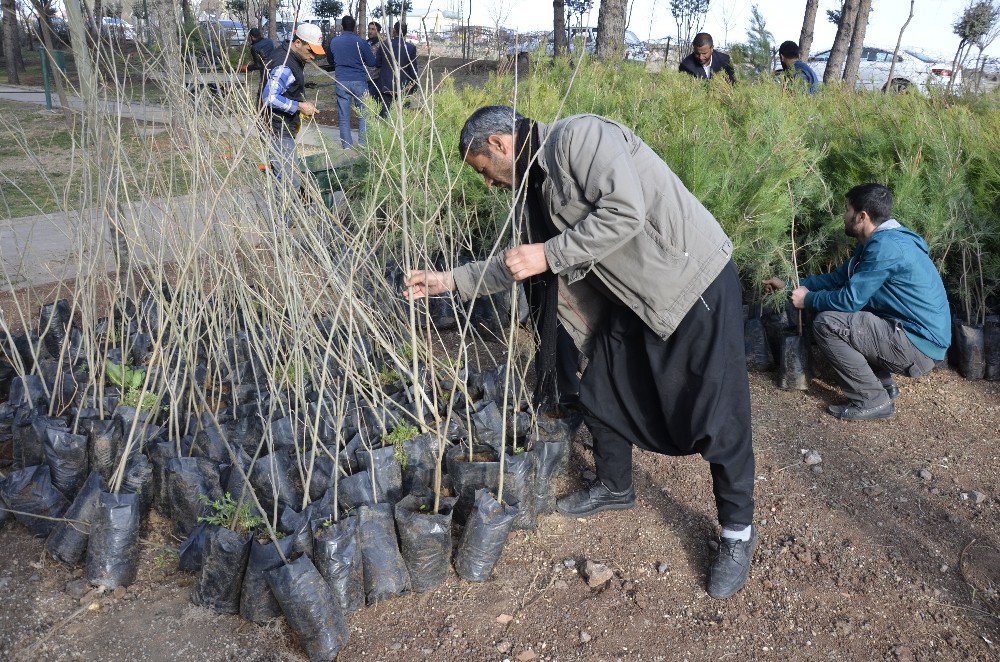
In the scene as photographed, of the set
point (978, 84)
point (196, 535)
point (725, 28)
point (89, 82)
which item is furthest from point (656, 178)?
point (725, 28)

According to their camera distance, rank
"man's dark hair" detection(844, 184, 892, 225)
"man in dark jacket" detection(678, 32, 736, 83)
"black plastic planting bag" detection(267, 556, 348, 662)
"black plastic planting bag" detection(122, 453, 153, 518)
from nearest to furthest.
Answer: "black plastic planting bag" detection(267, 556, 348, 662) < "black plastic planting bag" detection(122, 453, 153, 518) < "man's dark hair" detection(844, 184, 892, 225) < "man in dark jacket" detection(678, 32, 736, 83)

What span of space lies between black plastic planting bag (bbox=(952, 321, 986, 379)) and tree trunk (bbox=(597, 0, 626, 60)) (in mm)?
4711

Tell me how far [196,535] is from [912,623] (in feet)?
6.03

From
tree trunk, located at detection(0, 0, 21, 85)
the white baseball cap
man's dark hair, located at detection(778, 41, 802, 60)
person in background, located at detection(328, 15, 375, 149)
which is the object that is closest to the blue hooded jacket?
the white baseball cap

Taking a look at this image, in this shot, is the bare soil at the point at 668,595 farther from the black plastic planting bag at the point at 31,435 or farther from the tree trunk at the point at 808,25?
the tree trunk at the point at 808,25

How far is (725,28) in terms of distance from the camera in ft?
22.8

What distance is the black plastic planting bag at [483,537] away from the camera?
1957mm

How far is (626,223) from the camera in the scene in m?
1.71

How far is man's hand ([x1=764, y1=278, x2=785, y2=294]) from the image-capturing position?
10.5ft

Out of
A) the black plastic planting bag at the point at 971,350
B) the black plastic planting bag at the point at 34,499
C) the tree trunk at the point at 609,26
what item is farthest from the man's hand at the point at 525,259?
the tree trunk at the point at 609,26

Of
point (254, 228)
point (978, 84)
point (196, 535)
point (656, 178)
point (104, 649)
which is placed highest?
point (978, 84)

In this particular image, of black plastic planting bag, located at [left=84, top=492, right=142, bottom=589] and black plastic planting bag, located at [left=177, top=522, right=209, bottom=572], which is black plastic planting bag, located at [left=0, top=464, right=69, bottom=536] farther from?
black plastic planting bag, located at [left=177, top=522, right=209, bottom=572]

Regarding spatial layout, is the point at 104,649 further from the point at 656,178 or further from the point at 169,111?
the point at 656,178

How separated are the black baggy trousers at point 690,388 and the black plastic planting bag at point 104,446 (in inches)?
54.9
